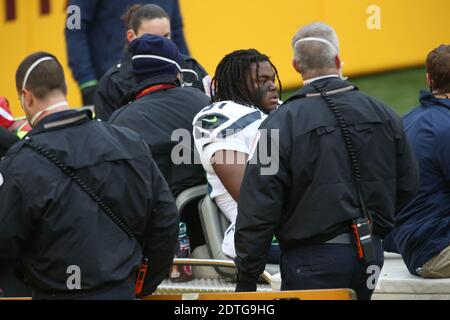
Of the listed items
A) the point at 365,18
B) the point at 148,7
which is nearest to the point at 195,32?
the point at 365,18

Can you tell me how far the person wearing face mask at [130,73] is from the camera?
6.53m

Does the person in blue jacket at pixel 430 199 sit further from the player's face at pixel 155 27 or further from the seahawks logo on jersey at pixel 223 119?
the player's face at pixel 155 27

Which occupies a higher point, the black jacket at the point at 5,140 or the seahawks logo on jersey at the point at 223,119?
the seahawks logo on jersey at the point at 223,119

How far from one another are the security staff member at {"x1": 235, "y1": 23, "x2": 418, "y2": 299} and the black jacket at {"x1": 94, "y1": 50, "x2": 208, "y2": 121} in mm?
2005

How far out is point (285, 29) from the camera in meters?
8.54

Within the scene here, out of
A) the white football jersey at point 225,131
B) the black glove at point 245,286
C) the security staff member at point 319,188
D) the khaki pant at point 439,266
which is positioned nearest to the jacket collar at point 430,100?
the khaki pant at point 439,266

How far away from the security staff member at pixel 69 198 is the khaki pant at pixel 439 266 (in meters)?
1.84

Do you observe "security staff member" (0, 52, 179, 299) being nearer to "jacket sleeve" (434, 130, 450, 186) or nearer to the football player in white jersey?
the football player in white jersey

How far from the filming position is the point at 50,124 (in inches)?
165

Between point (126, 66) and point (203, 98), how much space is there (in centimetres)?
84

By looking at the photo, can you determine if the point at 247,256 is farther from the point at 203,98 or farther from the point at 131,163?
the point at 203,98

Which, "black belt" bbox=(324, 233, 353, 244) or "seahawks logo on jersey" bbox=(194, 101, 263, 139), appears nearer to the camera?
"black belt" bbox=(324, 233, 353, 244)

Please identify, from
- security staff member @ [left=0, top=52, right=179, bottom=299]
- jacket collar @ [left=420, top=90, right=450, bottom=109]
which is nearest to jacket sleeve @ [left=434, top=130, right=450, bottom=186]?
jacket collar @ [left=420, top=90, right=450, bottom=109]

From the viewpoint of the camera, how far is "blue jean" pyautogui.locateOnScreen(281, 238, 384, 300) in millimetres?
4527
